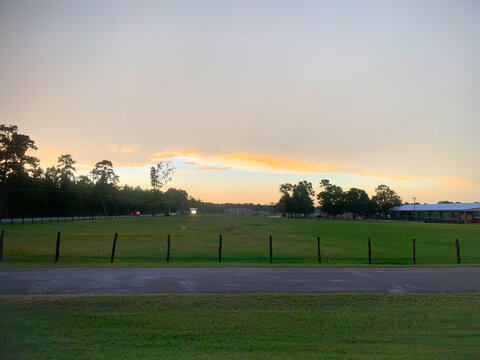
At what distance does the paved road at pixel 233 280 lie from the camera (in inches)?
426

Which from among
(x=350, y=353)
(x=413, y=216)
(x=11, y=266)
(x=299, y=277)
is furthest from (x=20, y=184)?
(x=413, y=216)

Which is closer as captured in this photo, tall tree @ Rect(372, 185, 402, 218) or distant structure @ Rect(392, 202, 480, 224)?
distant structure @ Rect(392, 202, 480, 224)

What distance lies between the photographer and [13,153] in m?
78.4

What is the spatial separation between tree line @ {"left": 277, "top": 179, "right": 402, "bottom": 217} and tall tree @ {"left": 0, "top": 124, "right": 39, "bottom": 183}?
111803mm

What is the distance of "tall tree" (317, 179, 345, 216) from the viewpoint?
6407 inches

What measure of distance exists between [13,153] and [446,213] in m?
117

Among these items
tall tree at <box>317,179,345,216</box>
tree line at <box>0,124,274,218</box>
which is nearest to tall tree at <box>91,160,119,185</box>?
tree line at <box>0,124,274,218</box>

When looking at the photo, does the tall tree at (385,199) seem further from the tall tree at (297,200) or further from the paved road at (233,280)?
the paved road at (233,280)

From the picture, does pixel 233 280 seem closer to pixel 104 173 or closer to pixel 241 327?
pixel 241 327

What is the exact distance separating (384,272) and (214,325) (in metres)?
8.99

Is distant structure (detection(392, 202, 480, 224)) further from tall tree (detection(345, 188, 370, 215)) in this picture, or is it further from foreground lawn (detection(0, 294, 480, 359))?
foreground lawn (detection(0, 294, 480, 359))

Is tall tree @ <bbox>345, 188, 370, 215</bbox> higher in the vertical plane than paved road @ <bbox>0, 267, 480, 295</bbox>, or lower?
higher

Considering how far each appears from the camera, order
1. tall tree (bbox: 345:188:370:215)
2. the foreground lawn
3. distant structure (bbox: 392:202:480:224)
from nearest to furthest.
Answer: the foreground lawn → distant structure (bbox: 392:202:480:224) → tall tree (bbox: 345:188:370:215)

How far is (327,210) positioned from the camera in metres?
167
